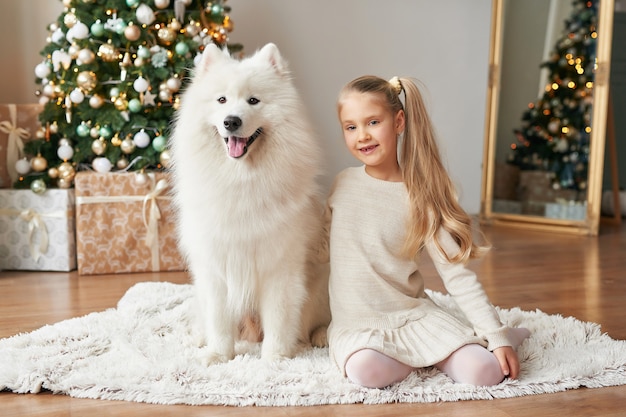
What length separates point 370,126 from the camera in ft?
5.97

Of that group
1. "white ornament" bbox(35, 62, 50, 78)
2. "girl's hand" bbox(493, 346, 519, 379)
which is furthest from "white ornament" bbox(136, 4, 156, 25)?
"girl's hand" bbox(493, 346, 519, 379)

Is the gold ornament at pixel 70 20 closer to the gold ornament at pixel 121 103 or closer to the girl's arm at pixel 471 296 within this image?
the gold ornament at pixel 121 103

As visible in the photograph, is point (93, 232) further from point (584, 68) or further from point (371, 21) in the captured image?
point (584, 68)

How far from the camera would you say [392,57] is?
481 cm

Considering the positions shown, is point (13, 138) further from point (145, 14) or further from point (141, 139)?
point (145, 14)

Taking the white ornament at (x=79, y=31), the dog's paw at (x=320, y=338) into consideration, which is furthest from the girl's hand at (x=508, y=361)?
the white ornament at (x=79, y=31)

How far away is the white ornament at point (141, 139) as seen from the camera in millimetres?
3203

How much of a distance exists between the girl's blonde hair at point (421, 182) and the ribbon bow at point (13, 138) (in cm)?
219

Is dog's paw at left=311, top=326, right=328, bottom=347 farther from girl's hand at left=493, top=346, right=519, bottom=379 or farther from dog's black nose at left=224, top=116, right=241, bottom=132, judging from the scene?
dog's black nose at left=224, top=116, right=241, bottom=132

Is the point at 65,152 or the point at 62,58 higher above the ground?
the point at 62,58

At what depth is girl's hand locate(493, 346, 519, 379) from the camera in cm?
171

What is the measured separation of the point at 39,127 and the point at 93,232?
0.68 m

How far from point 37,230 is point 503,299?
2.19 meters

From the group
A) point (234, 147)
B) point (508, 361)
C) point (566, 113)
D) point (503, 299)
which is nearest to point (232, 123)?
point (234, 147)
